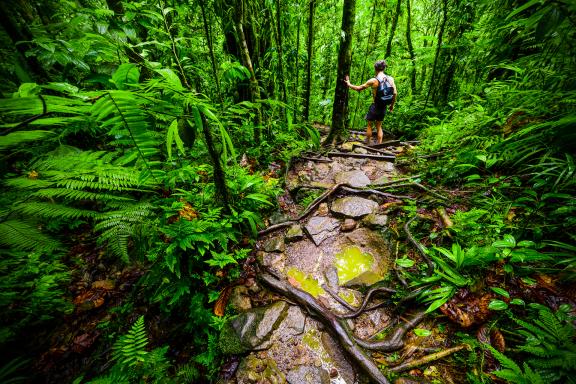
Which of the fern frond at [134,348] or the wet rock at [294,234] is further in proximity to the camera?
the wet rock at [294,234]

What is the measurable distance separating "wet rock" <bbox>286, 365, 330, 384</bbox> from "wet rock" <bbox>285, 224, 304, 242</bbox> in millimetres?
1752

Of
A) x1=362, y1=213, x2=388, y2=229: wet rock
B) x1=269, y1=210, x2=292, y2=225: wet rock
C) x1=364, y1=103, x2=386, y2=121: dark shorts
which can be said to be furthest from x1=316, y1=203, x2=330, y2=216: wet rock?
x1=364, y1=103, x2=386, y2=121: dark shorts

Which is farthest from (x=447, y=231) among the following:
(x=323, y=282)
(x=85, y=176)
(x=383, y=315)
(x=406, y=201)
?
(x=85, y=176)

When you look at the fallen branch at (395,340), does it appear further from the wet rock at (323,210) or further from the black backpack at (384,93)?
the black backpack at (384,93)

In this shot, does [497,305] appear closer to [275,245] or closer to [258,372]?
[258,372]

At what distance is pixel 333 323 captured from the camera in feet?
8.22

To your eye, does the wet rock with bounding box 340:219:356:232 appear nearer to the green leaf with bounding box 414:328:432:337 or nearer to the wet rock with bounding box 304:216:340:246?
the wet rock with bounding box 304:216:340:246


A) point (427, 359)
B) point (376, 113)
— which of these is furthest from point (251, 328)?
point (376, 113)

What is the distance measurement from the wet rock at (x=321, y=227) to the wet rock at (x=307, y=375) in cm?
166

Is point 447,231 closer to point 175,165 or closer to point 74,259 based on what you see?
point 175,165

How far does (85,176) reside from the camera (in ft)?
6.55

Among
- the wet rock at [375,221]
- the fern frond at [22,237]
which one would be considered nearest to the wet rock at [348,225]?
the wet rock at [375,221]

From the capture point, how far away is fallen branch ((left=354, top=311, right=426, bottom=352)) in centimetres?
224

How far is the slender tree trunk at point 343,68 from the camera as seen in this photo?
18.9ft
